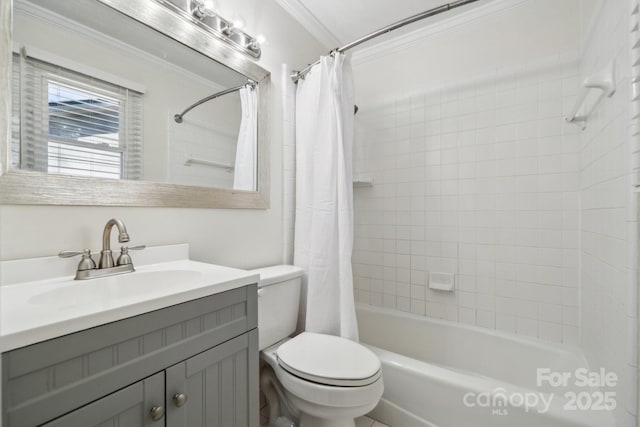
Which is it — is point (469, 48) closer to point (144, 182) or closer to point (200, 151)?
point (200, 151)

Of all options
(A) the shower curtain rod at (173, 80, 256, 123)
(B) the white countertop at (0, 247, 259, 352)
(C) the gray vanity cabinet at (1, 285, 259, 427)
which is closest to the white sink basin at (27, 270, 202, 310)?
(B) the white countertop at (0, 247, 259, 352)

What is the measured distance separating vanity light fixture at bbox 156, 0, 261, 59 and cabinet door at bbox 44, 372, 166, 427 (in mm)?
1423

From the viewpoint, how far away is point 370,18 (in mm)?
1880

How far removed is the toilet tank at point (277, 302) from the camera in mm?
1308

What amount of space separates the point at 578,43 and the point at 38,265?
264 cm

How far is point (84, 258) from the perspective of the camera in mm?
904

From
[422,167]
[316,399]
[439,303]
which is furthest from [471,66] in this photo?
[316,399]

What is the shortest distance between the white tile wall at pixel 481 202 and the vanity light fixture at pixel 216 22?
107cm

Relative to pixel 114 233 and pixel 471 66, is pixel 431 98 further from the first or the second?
pixel 114 233

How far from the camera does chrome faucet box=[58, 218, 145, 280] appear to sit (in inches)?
34.9

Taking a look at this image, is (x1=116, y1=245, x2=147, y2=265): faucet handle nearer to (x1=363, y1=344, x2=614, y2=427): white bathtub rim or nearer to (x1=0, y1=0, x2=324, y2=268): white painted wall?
(x1=0, y1=0, x2=324, y2=268): white painted wall

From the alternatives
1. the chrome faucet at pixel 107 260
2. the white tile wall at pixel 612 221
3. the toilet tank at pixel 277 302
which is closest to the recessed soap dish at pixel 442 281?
the white tile wall at pixel 612 221

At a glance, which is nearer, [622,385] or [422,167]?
[622,385]

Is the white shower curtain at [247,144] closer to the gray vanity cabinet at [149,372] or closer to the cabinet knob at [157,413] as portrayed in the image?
the gray vanity cabinet at [149,372]
